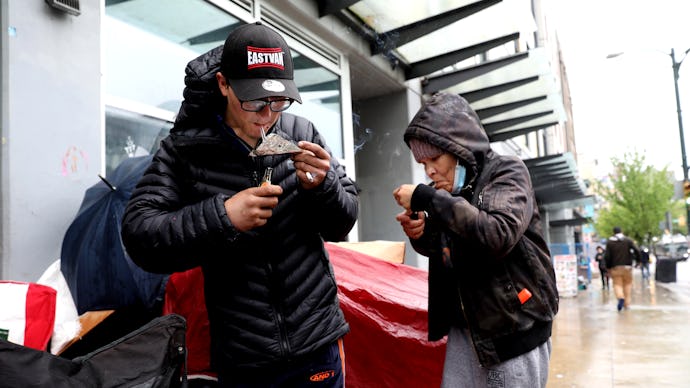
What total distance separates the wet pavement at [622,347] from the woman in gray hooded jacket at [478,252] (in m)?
3.66

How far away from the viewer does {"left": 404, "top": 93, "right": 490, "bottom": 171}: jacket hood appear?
1903 mm

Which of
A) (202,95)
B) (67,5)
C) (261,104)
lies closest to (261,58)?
(261,104)

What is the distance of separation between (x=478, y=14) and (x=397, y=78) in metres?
1.49

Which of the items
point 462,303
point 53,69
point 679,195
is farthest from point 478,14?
point 679,195

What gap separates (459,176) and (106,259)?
5.20ft

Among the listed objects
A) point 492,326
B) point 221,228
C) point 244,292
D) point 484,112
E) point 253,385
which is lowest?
point 253,385

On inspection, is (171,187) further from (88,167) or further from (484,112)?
(484,112)

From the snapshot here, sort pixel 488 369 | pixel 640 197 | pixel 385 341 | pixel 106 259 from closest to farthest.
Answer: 1. pixel 488 369
2. pixel 106 259
3. pixel 385 341
4. pixel 640 197

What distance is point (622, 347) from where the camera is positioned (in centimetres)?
693

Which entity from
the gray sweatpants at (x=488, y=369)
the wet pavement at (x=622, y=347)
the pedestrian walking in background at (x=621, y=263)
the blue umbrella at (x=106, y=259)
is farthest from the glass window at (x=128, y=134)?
the pedestrian walking in background at (x=621, y=263)

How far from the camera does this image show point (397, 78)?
27.2 feet

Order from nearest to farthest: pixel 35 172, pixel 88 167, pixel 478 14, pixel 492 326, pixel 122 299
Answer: pixel 492 326
pixel 122 299
pixel 35 172
pixel 88 167
pixel 478 14

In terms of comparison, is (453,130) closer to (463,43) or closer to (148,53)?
(148,53)

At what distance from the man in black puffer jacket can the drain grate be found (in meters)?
1.99
